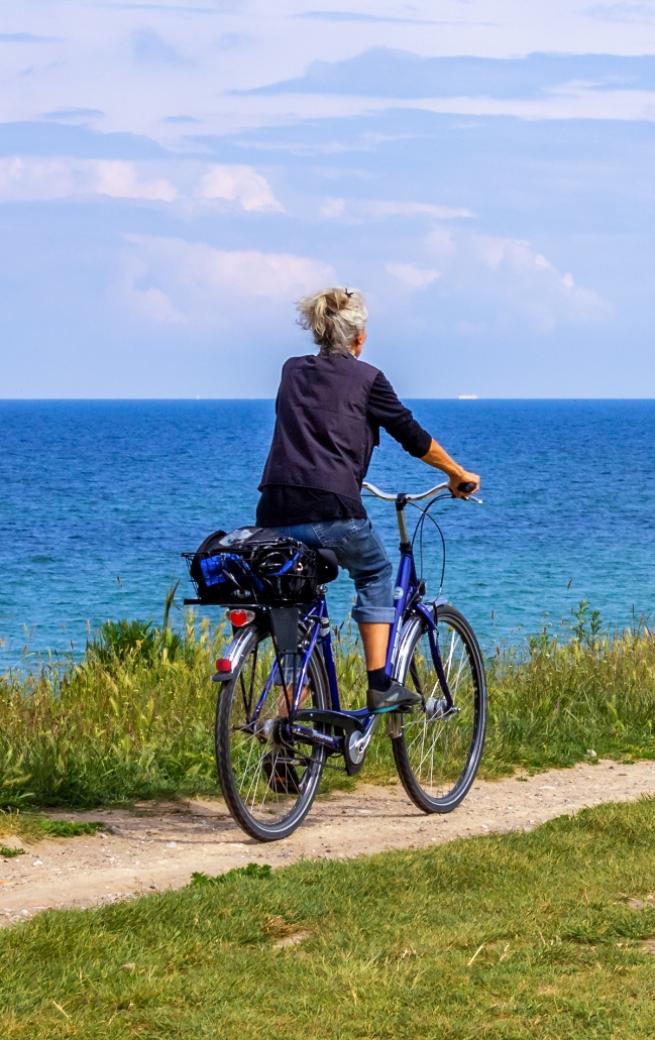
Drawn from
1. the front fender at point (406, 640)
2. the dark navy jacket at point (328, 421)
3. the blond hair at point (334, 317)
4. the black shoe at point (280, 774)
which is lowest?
the black shoe at point (280, 774)

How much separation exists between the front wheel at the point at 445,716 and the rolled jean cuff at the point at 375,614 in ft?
1.10

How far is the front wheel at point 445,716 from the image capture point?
7.39 metres

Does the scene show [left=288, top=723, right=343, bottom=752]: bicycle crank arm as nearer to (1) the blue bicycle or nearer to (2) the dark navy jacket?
(1) the blue bicycle

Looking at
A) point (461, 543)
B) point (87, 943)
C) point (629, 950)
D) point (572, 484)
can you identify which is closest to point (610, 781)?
point (629, 950)

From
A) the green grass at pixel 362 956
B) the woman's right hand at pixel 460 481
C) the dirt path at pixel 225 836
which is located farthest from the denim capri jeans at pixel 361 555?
the green grass at pixel 362 956

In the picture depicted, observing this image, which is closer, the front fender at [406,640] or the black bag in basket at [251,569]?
the black bag in basket at [251,569]

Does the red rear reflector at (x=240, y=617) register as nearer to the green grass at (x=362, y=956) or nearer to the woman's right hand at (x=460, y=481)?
the green grass at (x=362, y=956)

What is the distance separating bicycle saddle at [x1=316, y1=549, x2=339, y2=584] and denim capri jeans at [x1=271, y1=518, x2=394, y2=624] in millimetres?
52

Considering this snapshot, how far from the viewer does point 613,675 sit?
1024 centimetres

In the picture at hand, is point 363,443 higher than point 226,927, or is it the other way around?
point 363,443

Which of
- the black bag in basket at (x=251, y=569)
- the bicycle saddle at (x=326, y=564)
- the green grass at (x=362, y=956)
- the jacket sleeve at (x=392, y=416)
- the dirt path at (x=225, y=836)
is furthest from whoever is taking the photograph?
the jacket sleeve at (x=392, y=416)

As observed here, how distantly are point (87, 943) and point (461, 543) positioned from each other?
112ft

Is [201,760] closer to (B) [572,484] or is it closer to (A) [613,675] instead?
(A) [613,675]

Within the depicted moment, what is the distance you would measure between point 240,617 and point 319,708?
0.72m
